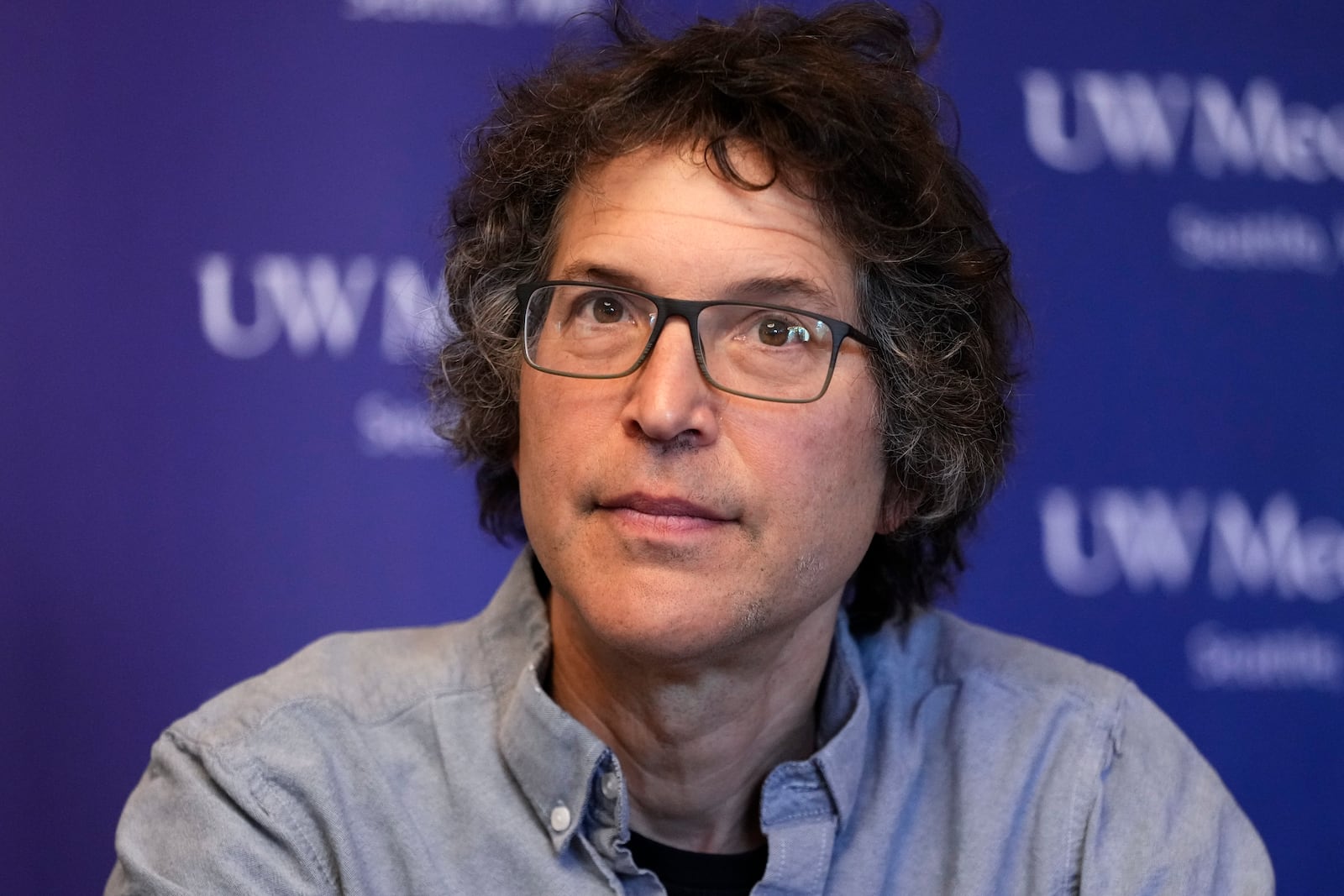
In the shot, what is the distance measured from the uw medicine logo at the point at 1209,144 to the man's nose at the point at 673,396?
56.3 inches

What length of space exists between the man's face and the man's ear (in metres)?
0.15

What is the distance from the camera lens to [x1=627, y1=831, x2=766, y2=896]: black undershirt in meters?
1.60

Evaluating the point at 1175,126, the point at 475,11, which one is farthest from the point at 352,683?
the point at 1175,126

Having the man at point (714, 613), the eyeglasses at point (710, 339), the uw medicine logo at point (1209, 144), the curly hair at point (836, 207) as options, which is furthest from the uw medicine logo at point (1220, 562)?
the eyeglasses at point (710, 339)

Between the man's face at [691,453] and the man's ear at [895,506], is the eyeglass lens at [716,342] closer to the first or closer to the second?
the man's face at [691,453]

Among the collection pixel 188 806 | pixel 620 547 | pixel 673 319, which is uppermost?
pixel 673 319

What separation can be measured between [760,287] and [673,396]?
0.17 meters

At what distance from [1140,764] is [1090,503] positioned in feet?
3.42

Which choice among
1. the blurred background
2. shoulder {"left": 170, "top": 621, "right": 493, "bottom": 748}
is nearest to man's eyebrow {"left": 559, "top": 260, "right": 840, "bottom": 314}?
shoulder {"left": 170, "top": 621, "right": 493, "bottom": 748}

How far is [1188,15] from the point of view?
104 inches

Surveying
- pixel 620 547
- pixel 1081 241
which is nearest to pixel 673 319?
pixel 620 547

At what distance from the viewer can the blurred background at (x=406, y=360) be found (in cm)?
230

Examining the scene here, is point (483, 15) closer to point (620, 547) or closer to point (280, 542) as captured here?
point (280, 542)

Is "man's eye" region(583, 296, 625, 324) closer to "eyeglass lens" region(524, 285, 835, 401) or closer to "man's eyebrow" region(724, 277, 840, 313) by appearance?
"eyeglass lens" region(524, 285, 835, 401)
